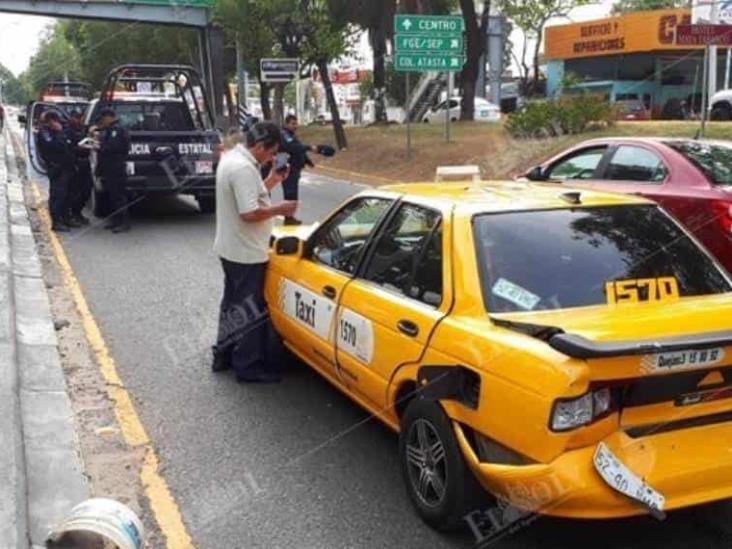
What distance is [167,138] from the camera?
13.2m

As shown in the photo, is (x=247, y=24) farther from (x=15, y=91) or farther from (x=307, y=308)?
(x=15, y=91)

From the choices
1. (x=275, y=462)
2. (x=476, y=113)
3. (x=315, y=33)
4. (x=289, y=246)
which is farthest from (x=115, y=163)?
(x=476, y=113)

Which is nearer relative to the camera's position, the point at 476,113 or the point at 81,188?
the point at 81,188

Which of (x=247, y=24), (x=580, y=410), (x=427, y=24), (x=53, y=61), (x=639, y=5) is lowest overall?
(x=580, y=410)

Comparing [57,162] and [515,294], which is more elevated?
[515,294]

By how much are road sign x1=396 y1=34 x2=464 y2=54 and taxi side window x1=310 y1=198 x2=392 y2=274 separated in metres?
15.2

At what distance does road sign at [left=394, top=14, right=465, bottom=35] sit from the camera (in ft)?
66.0

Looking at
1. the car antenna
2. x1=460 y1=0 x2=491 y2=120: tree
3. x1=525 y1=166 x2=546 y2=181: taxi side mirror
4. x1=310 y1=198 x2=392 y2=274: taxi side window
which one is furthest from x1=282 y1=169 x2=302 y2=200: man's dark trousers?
x1=460 y1=0 x2=491 y2=120: tree

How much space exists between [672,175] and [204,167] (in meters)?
7.63

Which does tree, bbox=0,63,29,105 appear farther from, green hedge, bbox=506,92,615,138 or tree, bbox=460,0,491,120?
green hedge, bbox=506,92,615,138

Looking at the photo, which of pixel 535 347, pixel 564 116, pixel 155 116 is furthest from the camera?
pixel 564 116

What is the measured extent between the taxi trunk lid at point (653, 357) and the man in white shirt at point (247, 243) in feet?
7.93

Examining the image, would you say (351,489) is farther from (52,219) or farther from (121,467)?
(52,219)

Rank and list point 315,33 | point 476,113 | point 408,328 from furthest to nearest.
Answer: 1. point 476,113
2. point 315,33
3. point 408,328
